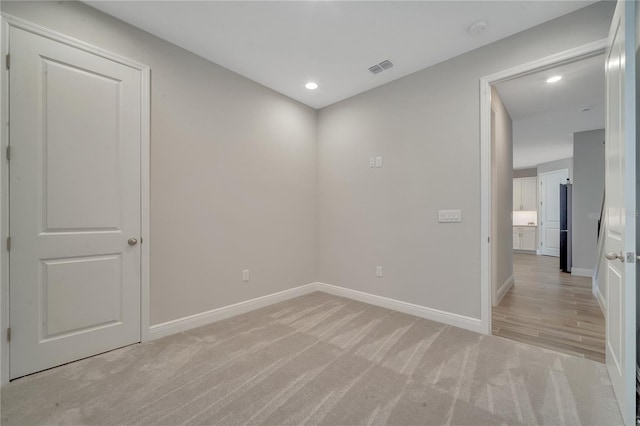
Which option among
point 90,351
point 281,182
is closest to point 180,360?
point 90,351

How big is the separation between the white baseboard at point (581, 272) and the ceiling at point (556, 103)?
2.60m

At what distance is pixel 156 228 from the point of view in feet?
8.17

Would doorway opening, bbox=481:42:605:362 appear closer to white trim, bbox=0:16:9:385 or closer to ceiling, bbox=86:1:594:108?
ceiling, bbox=86:1:594:108

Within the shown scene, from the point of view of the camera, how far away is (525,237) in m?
8.38

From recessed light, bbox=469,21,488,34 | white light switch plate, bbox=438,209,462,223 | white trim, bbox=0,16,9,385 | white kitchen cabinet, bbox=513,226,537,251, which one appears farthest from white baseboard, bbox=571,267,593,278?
white trim, bbox=0,16,9,385

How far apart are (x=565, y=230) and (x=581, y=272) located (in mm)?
939

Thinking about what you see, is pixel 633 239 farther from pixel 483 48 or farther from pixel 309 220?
pixel 309 220

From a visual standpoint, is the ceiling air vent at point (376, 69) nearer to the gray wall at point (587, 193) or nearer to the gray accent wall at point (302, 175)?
the gray accent wall at point (302, 175)

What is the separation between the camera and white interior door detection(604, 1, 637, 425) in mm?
1411

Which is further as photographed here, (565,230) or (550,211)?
(550,211)

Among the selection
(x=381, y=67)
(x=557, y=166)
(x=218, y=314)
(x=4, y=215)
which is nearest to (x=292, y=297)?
(x=218, y=314)

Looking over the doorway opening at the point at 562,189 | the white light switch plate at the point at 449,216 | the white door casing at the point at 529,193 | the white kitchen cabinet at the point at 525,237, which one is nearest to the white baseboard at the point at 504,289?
the doorway opening at the point at 562,189

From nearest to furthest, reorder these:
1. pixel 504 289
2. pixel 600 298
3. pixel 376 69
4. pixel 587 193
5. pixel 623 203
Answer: pixel 623 203
pixel 376 69
pixel 600 298
pixel 504 289
pixel 587 193

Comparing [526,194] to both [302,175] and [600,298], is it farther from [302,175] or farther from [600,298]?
[302,175]
